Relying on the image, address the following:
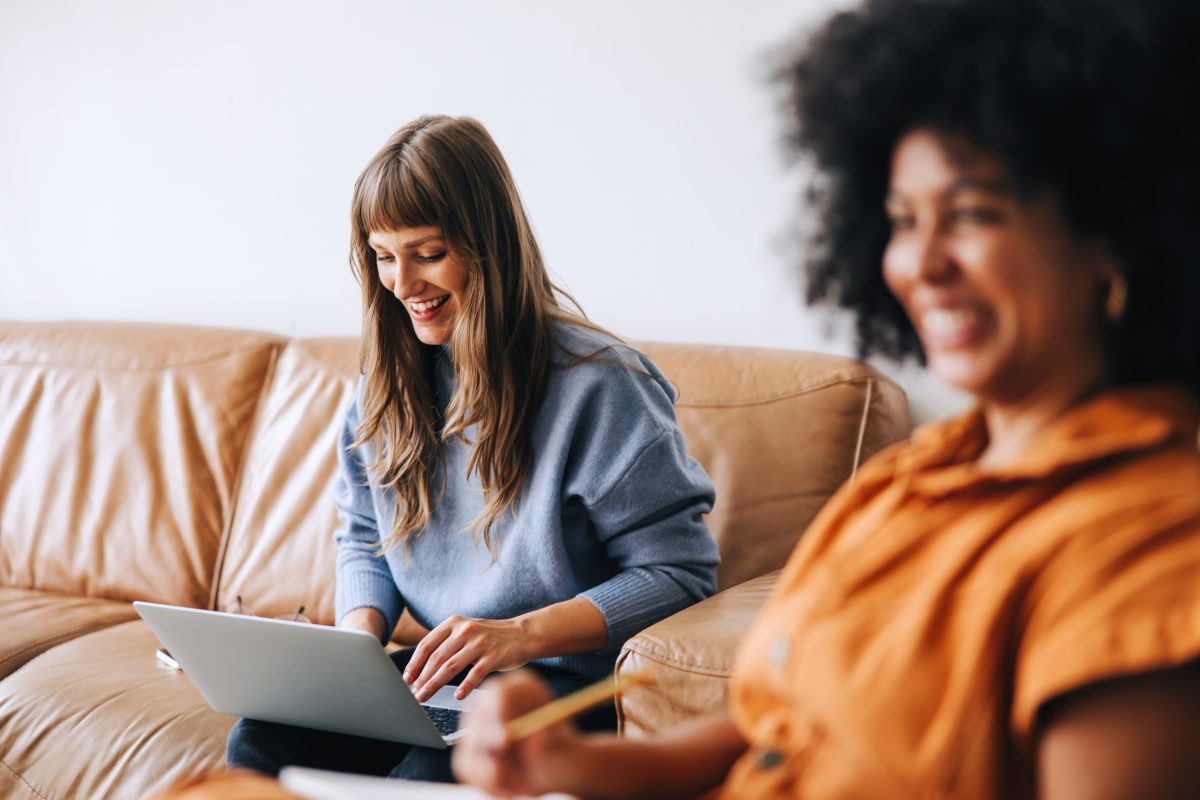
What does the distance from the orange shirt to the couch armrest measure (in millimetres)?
486

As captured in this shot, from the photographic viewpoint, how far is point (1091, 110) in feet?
2.32

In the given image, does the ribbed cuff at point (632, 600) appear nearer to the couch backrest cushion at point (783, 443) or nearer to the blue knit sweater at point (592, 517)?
the blue knit sweater at point (592, 517)

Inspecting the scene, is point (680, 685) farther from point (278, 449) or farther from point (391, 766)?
point (278, 449)

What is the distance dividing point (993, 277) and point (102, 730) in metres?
1.44

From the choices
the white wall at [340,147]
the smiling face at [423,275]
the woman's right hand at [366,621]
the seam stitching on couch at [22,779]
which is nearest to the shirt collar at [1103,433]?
the smiling face at [423,275]

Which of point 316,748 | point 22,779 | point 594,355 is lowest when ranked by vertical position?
point 22,779

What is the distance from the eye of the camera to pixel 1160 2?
2.26 ft

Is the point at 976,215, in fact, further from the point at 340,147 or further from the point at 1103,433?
the point at 340,147

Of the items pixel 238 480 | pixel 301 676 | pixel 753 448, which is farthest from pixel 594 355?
pixel 238 480

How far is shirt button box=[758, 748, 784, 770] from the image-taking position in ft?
2.56

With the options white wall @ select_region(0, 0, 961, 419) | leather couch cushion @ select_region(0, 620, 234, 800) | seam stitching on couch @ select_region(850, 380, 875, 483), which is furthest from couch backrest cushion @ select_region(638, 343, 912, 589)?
leather couch cushion @ select_region(0, 620, 234, 800)

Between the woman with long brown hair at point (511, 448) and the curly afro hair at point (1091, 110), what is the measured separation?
0.78m

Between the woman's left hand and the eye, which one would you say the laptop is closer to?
the woman's left hand

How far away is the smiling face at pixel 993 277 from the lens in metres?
0.72
